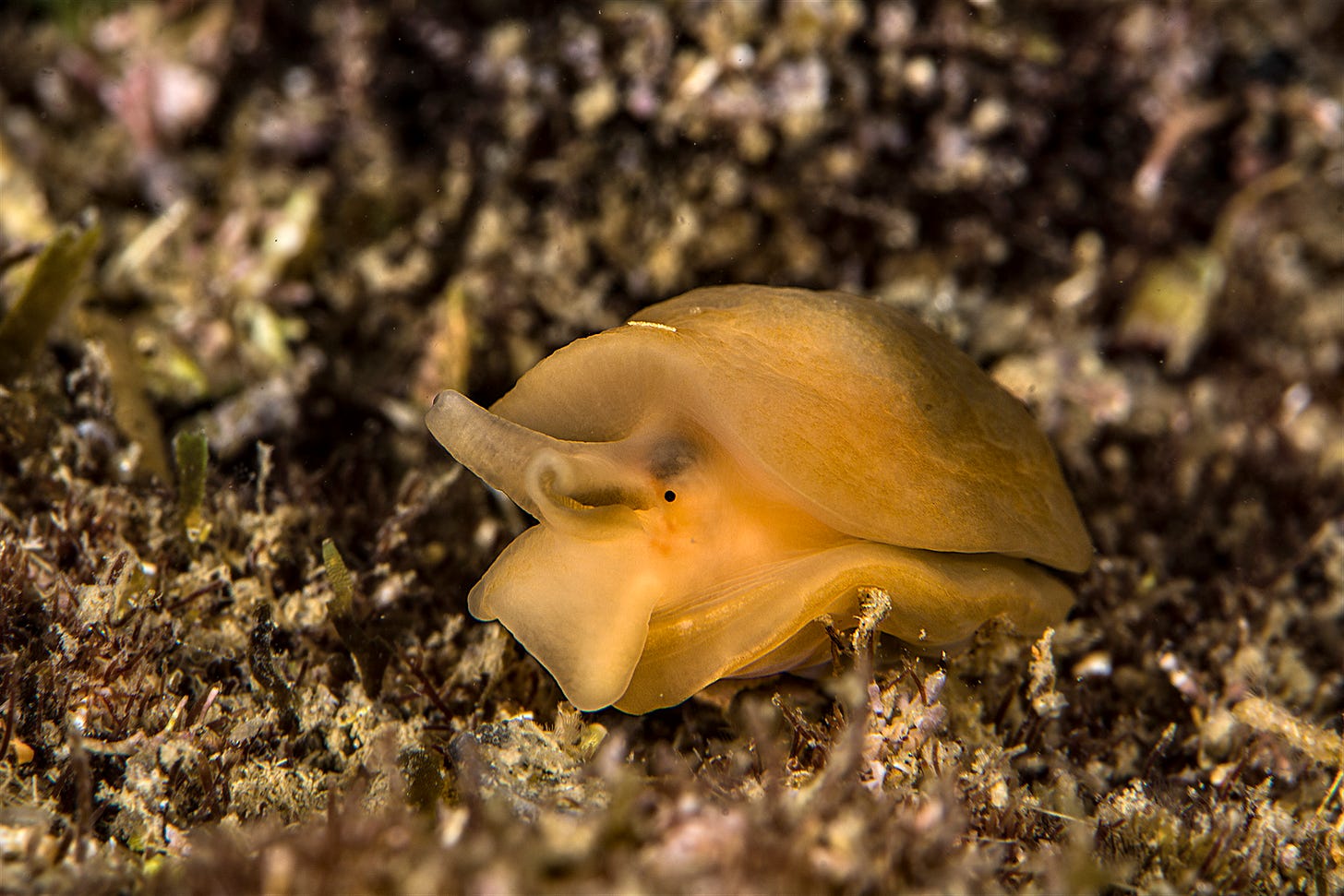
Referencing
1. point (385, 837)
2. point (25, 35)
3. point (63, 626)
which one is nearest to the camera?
point (385, 837)

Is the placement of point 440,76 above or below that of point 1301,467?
above

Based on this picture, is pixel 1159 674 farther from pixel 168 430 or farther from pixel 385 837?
pixel 168 430

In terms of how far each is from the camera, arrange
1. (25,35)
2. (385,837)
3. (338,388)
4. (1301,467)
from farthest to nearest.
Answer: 1. (25,35)
2. (1301,467)
3. (338,388)
4. (385,837)

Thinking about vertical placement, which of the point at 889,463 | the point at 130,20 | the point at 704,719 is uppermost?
the point at 130,20

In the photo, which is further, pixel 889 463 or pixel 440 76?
pixel 440 76

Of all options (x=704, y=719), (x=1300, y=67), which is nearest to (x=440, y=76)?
(x=704, y=719)

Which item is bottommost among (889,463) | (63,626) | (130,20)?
(63,626)

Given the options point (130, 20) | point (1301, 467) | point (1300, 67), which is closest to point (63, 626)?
point (130, 20)

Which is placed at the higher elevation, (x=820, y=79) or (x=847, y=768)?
(x=820, y=79)

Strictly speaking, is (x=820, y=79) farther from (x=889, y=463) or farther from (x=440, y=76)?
(x=889, y=463)
